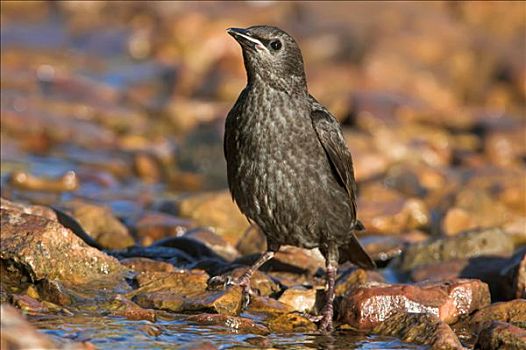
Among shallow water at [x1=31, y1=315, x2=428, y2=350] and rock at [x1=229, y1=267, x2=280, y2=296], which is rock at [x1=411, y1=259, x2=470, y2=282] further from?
shallow water at [x1=31, y1=315, x2=428, y2=350]

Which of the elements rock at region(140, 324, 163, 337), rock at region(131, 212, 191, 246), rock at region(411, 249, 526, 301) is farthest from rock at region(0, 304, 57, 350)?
rock at region(131, 212, 191, 246)

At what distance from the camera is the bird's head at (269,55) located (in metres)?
7.65

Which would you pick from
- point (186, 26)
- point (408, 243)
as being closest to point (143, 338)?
point (408, 243)

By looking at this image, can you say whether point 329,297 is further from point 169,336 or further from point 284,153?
point 169,336

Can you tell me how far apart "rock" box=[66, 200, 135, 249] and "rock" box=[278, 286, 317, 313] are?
207cm

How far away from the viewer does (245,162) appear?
25.1ft

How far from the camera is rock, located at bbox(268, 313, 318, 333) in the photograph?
7.23m

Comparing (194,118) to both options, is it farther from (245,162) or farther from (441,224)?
(245,162)

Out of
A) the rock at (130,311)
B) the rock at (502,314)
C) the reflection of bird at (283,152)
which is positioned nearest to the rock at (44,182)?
the reflection of bird at (283,152)

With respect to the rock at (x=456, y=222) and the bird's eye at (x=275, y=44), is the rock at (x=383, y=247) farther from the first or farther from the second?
the bird's eye at (x=275, y=44)

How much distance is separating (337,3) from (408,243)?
42.0 ft

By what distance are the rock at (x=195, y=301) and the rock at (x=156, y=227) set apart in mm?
2779

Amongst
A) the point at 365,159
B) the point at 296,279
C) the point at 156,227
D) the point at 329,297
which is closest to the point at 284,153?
the point at 329,297

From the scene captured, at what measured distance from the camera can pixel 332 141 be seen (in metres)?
7.82
